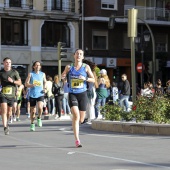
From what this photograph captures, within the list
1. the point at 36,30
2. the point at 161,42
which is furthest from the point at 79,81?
the point at 161,42

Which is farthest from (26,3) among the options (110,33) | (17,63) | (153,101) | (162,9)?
(153,101)

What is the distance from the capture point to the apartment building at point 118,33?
4681 centimetres

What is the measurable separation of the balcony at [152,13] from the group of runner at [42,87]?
3226 cm

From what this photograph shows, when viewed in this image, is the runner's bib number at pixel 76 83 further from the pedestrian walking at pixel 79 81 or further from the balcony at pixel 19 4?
the balcony at pixel 19 4

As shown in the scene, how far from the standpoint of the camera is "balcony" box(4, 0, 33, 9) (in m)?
43.3

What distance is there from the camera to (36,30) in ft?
148

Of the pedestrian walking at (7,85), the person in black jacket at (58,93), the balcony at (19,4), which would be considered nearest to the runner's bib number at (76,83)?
the pedestrian walking at (7,85)

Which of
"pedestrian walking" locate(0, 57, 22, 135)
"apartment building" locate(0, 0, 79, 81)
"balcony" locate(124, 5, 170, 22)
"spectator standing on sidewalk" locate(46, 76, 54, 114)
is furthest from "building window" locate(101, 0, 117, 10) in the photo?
"pedestrian walking" locate(0, 57, 22, 135)

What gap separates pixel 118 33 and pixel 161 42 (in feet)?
15.2

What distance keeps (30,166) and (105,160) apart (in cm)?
137

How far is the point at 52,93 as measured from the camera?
2525 centimetres

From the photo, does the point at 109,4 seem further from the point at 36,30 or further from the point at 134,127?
the point at 134,127

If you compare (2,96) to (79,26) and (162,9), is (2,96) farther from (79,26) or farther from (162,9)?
(162,9)

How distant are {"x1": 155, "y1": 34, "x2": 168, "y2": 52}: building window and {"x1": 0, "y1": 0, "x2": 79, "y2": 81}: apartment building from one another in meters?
7.57
